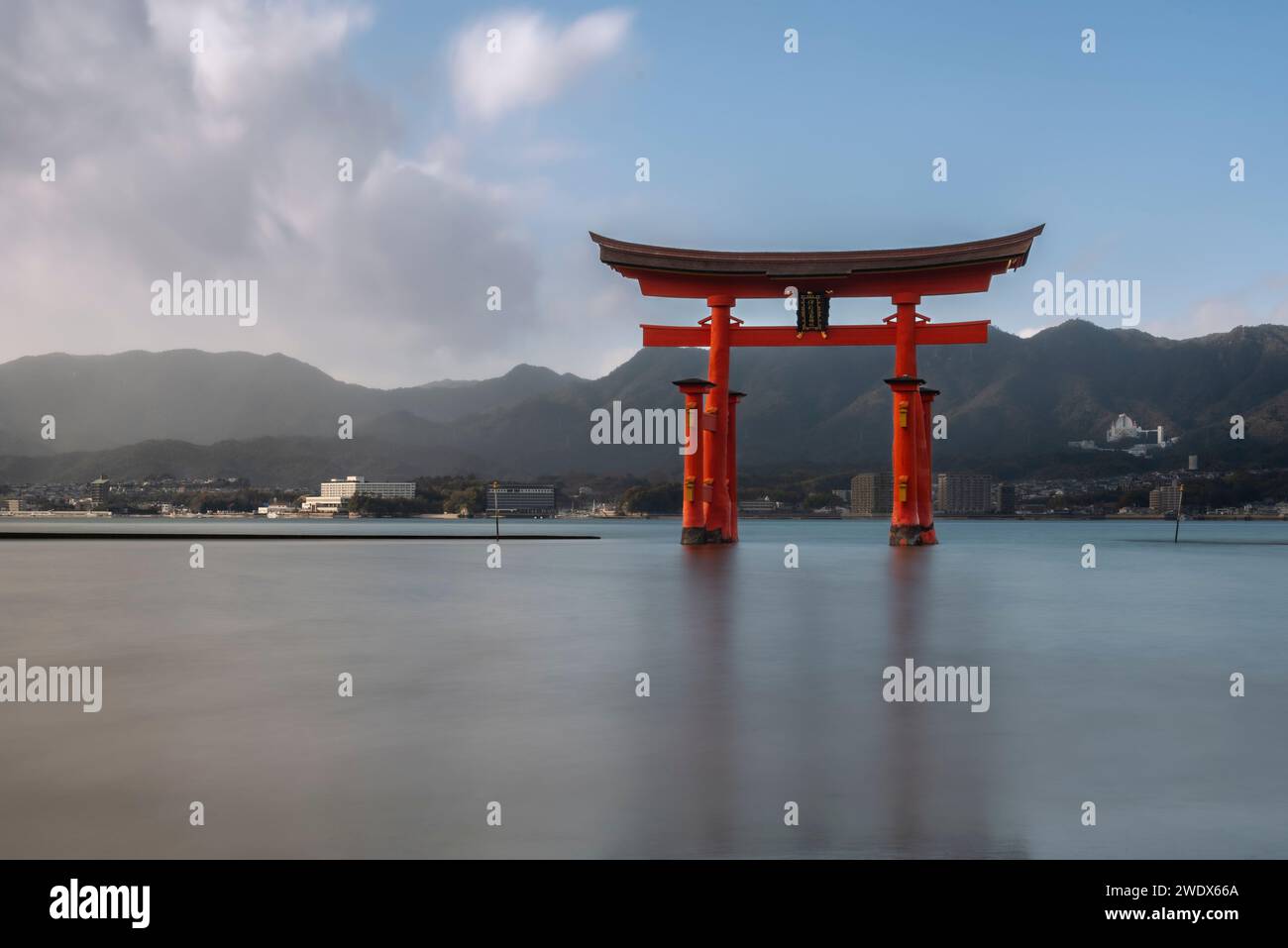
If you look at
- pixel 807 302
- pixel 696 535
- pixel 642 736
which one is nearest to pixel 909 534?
pixel 696 535

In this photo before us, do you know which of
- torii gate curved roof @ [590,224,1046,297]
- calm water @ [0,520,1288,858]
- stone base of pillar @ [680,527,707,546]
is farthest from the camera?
stone base of pillar @ [680,527,707,546]

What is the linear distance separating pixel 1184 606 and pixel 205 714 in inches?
637

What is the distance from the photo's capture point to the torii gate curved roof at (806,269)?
29.3 m

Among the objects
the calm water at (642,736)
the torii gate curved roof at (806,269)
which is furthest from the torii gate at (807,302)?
the calm water at (642,736)

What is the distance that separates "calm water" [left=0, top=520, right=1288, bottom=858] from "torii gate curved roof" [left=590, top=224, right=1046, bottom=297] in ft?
53.2

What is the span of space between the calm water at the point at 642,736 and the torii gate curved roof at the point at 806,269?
53.2 feet

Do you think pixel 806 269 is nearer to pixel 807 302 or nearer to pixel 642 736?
pixel 807 302

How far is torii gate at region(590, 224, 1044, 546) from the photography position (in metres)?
29.6

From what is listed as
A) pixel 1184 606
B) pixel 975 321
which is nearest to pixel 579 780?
pixel 1184 606

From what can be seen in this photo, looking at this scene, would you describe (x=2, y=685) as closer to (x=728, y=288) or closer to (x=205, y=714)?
(x=205, y=714)

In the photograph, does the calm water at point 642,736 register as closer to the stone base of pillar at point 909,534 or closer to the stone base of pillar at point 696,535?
the stone base of pillar at point 696,535

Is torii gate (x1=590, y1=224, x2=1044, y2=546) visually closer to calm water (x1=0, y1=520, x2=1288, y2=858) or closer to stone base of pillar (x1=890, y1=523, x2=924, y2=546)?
stone base of pillar (x1=890, y1=523, x2=924, y2=546)

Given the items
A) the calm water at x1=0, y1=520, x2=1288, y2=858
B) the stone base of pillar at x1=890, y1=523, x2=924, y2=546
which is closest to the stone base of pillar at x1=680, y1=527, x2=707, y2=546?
the stone base of pillar at x1=890, y1=523, x2=924, y2=546
